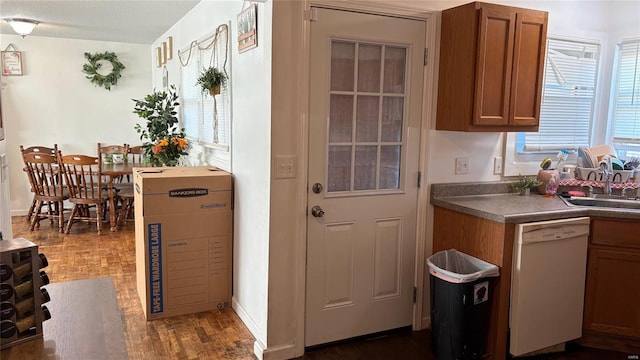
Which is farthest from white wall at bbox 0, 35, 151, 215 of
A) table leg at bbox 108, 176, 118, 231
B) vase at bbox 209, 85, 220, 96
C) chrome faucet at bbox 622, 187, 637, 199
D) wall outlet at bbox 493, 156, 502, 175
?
chrome faucet at bbox 622, 187, 637, 199

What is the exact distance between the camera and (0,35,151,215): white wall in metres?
6.36

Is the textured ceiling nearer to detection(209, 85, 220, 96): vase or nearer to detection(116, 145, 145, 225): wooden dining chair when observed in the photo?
detection(209, 85, 220, 96): vase

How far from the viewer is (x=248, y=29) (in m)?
2.97

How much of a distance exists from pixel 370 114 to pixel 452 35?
69 centimetres

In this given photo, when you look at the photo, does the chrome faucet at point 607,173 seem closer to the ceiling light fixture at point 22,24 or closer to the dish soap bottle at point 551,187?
the dish soap bottle at point 551,187

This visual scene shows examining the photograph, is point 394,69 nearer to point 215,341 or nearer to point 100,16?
point 215,341

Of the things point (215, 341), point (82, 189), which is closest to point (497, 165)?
point (215, 341)

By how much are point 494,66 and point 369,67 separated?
73 cm

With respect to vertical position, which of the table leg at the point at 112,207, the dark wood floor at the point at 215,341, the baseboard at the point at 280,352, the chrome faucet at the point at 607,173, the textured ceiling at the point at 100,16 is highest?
the textured ceiling at the point at 100,16

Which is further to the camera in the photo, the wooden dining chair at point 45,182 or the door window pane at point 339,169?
the wooden dining chair at point 45,182

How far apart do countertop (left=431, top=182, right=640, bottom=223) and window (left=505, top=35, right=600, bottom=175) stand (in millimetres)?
233

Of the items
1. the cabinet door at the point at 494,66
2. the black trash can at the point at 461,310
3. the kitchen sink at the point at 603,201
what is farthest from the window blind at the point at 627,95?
the black trash can at the point at 461,310

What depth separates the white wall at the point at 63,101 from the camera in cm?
636

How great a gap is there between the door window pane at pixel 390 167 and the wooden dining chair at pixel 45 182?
413cm
